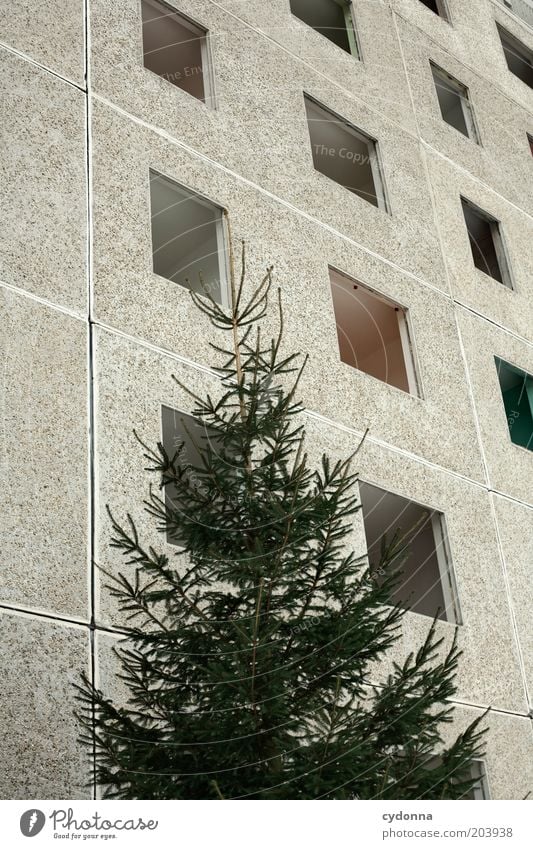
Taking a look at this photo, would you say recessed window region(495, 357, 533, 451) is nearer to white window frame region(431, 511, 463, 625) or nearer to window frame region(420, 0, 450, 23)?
white window frame region(431, 511, 463, 625)

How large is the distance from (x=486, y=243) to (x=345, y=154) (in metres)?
3.21

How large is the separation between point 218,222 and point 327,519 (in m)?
6.04

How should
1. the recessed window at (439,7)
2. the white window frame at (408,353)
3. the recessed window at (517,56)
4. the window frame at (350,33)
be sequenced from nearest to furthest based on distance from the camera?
the white window frame at (408,353), the window frame at (350,33), the recessed window at (439,7), the recessed window at (517,56)

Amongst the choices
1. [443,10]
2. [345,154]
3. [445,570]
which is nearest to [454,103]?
[443,10]

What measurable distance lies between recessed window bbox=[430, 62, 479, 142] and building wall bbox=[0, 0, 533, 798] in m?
0.38

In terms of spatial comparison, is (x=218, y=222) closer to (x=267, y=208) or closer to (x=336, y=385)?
(x=267, y=208)

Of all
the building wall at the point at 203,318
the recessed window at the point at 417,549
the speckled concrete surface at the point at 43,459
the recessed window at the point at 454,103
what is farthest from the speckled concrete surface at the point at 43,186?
the recessed window at the point at 454,103

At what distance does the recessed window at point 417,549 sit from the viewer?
1183 centimetres

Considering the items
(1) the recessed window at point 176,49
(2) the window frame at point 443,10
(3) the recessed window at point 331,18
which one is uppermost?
(2) the window frame at point 443,10

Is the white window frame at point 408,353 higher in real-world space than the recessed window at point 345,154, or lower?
lower
